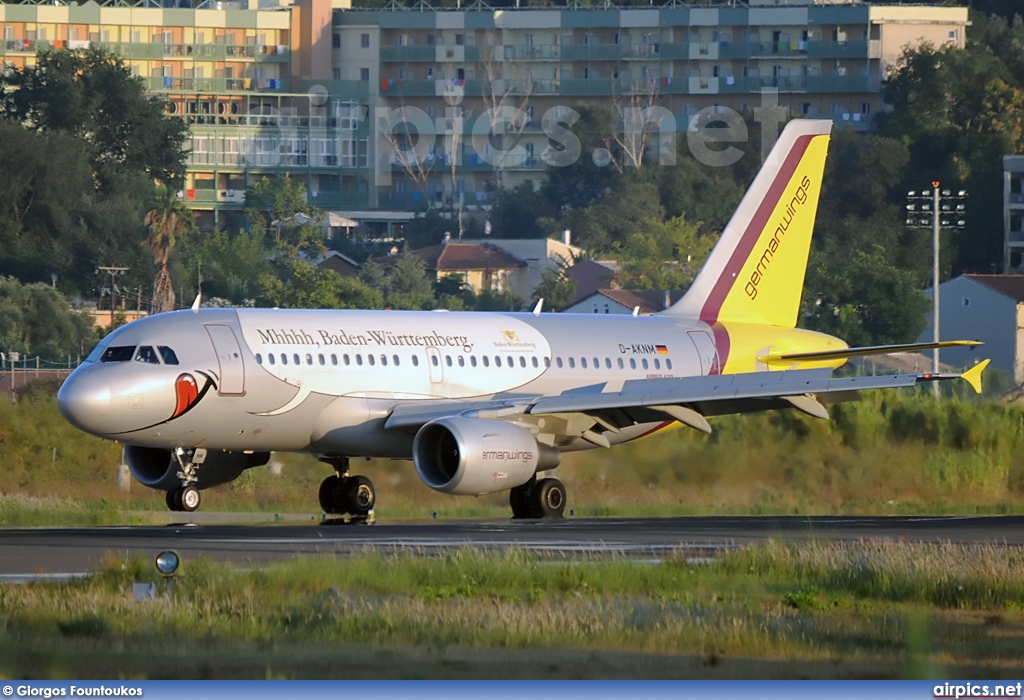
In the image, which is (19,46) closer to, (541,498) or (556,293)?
(556,293)

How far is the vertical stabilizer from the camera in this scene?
4028 cm

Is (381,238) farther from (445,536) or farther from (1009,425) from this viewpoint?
(445,536)

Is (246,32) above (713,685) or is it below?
above

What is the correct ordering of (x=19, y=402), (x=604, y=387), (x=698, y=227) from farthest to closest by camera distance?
(x=698, y=227)
(x=19, y=402)
(x=604, y=387)

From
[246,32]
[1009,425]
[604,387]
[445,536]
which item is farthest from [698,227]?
[445,536]

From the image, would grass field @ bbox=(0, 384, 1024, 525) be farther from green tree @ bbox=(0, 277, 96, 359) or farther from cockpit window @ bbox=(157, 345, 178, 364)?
green tree @ bbox=(0, 277, 96, 359)

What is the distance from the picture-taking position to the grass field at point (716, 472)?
130 feet

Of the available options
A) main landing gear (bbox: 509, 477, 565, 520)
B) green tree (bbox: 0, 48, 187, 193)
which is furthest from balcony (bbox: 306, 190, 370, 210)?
main landing gear (bbox: 509, 477, 565, 520)

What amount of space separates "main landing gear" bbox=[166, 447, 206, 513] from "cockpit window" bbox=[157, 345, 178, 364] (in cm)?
169

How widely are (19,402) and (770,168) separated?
2032 centimetres

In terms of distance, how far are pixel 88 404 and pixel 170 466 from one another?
3.01 metres

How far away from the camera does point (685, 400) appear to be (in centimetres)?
3312

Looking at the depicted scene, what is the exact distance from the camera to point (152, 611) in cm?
1686

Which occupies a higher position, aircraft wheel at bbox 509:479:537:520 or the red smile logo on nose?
the red smile logo on nose
